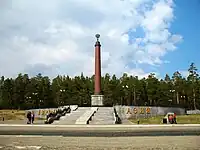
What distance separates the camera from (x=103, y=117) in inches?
1667

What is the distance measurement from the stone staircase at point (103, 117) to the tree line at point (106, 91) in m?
63.2

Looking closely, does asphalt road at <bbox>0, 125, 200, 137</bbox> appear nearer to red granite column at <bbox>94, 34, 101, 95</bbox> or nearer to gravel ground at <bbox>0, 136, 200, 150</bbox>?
gravel ground at <bbox>0, 136, 200, 150</bbox>

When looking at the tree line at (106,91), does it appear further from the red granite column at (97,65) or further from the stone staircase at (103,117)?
the stone staircase at (103,117)

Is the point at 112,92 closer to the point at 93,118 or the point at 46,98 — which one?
the point at 46,98

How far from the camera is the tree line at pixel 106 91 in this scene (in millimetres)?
115000

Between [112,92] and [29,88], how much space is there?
29342 mm

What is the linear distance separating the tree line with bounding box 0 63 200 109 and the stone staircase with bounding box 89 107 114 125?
6320 centimetres

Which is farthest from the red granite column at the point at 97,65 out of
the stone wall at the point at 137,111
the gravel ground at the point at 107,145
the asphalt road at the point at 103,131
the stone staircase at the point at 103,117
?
the gravel ground at the point at 107,145

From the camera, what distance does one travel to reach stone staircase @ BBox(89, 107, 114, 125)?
38875 mm

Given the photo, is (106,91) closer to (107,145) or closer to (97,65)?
(97,65)

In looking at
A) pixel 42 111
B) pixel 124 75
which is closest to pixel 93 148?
pixel 42 111

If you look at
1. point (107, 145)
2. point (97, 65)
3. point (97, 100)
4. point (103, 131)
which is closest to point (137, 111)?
point (97, 100)

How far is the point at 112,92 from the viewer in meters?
118

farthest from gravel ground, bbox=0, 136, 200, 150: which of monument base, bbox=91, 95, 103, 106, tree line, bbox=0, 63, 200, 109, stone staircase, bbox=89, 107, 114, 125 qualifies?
tree line, bbox=0, 63, 200, 109
